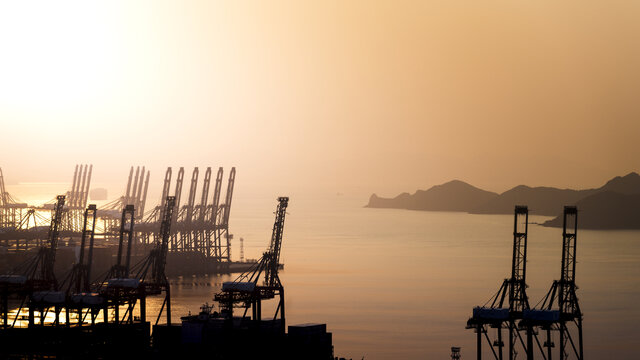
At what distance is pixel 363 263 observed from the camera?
14400cm

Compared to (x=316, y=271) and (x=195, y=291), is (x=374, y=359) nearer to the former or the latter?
(x=195, y=291)

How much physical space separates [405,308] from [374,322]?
38.5 feet

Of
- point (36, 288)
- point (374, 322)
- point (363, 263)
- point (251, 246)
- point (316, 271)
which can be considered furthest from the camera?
point (251, 246)

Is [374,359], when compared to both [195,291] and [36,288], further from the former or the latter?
[195,291]

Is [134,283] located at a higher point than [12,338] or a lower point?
higher

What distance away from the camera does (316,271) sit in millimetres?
129375

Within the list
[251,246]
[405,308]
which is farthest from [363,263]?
[405,308]

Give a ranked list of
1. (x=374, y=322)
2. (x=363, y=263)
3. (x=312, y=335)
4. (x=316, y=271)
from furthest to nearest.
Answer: (x=363, y=263) → (x=316, y=271) → (x=374, y=322) → (x=312, y=335)

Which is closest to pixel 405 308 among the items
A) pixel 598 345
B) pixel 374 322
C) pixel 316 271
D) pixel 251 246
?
pixel 374 322

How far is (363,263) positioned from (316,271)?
54.0ft

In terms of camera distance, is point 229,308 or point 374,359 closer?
point 229,308

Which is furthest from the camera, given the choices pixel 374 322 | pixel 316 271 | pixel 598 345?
pixel 316 271

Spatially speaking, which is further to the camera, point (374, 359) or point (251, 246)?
point (251, 246)

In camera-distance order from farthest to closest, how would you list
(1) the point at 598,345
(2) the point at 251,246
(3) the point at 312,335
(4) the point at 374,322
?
(2) the point at 251,246, (4) the point at 374,322, (1) the point at 598,345, (3) the point at 312,335
